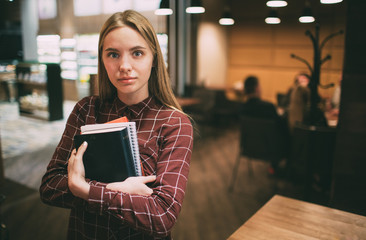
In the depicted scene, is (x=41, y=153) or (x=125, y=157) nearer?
(x=125, y=157)

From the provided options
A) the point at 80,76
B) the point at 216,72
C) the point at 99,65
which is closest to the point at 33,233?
the point at 80,76

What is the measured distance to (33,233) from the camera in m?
2.65

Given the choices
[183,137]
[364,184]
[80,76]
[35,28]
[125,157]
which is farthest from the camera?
[80,76]

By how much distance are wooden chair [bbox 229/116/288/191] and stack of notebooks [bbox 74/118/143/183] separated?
2.84m

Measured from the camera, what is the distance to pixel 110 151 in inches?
36.3

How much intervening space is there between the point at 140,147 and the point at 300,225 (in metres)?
0.82

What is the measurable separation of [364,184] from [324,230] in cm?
101

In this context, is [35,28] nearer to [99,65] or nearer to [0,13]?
[0,13]

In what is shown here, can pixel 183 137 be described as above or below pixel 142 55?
below

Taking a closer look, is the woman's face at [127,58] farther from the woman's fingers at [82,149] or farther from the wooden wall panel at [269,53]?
the wooden wall panel at [269,53]

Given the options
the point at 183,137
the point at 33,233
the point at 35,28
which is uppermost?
the point at 35,28

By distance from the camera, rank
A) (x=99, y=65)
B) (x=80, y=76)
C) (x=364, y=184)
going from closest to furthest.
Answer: (x=99, y=65) → (x=364, y=184) → (x=80, y=76)

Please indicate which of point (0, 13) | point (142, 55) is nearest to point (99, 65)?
point (142, 55)

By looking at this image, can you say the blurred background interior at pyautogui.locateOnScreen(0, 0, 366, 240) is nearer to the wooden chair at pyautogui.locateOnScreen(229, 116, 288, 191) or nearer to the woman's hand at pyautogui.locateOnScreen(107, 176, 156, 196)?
the wooden chair at pyautogui.locateOnScreen(229, 116, 288, 191)
